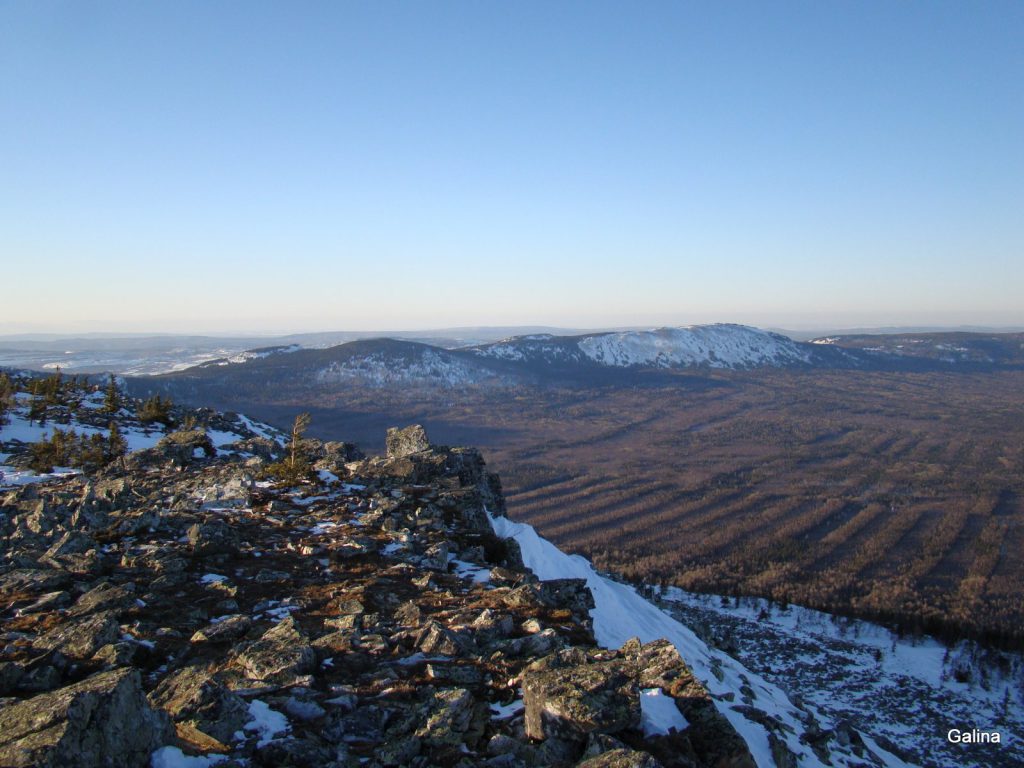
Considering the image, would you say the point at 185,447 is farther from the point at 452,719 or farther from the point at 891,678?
the point at 891,678

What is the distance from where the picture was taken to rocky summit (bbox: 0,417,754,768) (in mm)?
5988

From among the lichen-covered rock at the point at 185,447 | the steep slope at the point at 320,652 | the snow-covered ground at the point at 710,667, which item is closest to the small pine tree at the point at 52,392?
the lichen-covered rock at the point at 185,447

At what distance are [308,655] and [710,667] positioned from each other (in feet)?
57.8

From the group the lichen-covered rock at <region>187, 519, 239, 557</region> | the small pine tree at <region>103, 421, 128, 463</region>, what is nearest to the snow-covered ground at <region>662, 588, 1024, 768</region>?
the lichen-covered rock at <region>187, 519, 239, 557</region>

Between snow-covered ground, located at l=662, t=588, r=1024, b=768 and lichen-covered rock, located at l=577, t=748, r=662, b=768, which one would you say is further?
snow-covered ground, located at l=662, t=588, r=1024, b=768

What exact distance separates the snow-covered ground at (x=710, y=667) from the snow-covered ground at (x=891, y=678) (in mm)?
6780

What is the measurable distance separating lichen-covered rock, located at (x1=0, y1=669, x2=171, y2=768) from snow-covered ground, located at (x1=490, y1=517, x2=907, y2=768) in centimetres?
1037

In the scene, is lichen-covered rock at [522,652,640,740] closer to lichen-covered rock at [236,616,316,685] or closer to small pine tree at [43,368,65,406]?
lichen-covered rock at [236,616,316,685]

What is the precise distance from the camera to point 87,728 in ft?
16.8

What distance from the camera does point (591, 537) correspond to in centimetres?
8444

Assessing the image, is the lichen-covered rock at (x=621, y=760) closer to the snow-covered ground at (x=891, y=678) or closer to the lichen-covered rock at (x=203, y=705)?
the lichen-covered rock at (x=203, y=705)

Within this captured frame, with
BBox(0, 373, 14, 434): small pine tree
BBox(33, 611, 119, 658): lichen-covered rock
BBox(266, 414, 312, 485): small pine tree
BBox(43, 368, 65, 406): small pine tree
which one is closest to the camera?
BBox(33, 611, 119, 658): lichen-covered rock

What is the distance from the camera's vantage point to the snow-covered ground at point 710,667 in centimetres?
1298

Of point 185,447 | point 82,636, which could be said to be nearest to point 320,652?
point 82,636
